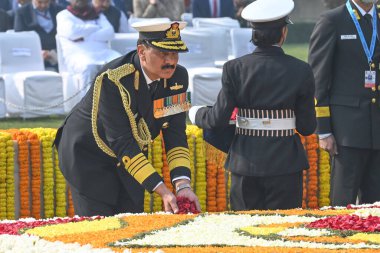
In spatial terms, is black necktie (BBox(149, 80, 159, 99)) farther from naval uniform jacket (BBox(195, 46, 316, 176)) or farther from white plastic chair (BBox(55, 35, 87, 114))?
white plastic chair (BBox(55, 35, 87, 114))

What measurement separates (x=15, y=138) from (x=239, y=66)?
2.68 m

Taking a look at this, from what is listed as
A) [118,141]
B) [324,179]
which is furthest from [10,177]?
[118,141]

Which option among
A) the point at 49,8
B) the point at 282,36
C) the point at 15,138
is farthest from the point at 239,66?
the point at 49,8

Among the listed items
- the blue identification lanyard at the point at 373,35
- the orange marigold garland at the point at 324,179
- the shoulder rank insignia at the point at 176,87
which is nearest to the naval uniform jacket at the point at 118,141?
the shoulder rank insignia at the point at 176,87

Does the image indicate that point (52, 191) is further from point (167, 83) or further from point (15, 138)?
point (167, 83)

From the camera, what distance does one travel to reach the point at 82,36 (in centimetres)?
1677

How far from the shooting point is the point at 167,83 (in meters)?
6.44

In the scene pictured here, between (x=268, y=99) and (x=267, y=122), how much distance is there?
138mm

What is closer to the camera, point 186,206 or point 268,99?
point 186,206

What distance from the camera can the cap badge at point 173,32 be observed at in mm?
6113

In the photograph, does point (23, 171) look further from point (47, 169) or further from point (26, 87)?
point (26, 87)

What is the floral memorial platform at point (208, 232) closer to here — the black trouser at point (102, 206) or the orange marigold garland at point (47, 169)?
the black trouser at point (102, 206)

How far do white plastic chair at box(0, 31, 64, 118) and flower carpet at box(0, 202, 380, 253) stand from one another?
32.7 ft

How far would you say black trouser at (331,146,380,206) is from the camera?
793cm
